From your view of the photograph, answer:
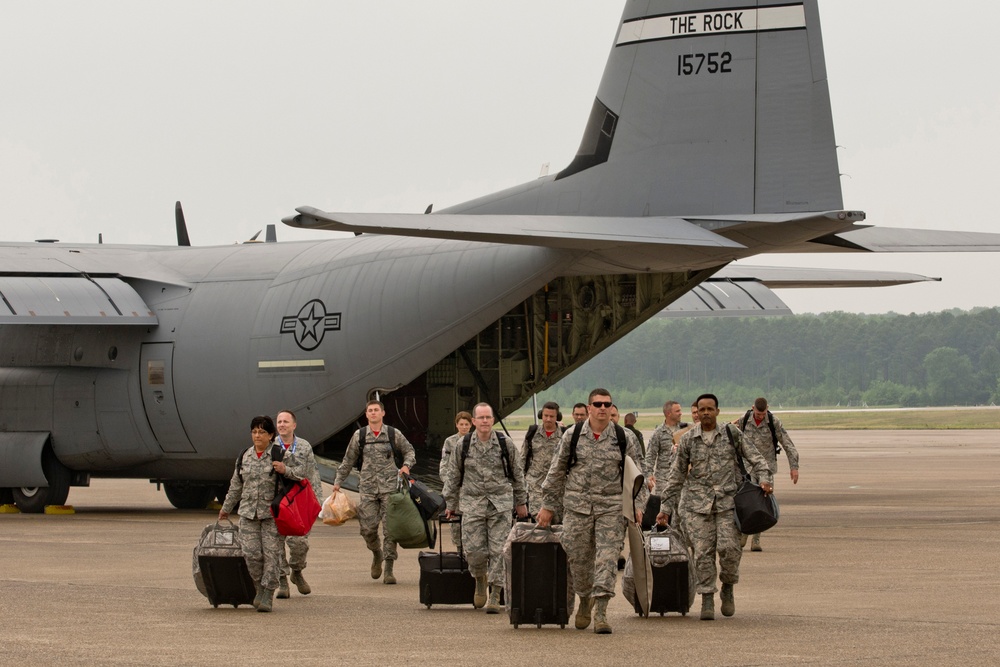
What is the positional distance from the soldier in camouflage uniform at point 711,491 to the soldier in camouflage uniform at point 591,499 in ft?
2.95

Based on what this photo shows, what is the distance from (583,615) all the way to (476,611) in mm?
1693

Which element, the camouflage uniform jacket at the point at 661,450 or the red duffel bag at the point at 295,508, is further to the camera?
the camouflage uniform jacket at the point at 661,450

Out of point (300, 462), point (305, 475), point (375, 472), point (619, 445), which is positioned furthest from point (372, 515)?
point (619, 445)

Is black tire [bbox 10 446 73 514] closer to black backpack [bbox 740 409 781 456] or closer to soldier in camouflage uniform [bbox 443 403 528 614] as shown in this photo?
black backpack [bbox 740 409 781 456]

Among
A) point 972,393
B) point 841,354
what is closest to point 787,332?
point 841,354

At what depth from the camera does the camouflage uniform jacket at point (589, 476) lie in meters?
11.8

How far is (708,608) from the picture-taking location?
1238cm

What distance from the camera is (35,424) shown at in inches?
1002

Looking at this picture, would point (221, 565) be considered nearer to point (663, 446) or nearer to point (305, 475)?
point (305, 475)

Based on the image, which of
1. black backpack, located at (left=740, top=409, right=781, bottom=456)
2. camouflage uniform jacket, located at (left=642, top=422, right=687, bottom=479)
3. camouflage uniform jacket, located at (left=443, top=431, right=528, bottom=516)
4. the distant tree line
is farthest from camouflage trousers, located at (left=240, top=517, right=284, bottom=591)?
the distant tree line

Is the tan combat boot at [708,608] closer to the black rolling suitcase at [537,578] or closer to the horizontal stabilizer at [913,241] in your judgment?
the black rolling suitcase at [537,578]

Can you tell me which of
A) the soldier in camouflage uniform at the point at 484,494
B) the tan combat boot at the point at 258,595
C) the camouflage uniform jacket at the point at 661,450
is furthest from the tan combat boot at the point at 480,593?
the camouflage uniform jacket at the point at 661,450

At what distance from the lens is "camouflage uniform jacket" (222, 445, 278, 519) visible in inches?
522

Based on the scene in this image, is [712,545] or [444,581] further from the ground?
[712,545]
